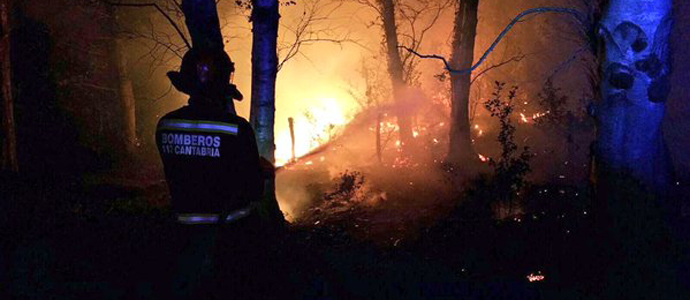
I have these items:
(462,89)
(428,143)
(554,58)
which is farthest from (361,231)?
(554,58)

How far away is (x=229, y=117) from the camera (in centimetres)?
305

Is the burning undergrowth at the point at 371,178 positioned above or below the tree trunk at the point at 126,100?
below

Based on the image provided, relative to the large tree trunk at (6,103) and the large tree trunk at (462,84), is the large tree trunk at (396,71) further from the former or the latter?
the large tree trunk at (6,103)

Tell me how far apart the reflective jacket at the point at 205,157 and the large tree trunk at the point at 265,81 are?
3656 millimetres

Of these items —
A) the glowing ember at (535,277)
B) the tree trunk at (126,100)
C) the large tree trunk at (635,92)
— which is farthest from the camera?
the tree trunk at (126,100)

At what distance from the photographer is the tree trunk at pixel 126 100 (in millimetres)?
16203

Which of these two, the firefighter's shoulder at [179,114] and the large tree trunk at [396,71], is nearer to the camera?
the firefighter's shoulder at [179,114]

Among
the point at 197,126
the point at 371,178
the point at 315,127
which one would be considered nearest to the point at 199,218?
the point at 197,126

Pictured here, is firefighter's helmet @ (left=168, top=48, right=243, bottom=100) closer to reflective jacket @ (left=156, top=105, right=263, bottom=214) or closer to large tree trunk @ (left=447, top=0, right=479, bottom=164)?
reflective jacket @ (left=156, top=105, right=263, bottom=214)

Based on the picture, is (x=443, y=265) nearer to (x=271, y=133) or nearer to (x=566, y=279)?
(x=566, y=279)

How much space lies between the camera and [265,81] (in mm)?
6820

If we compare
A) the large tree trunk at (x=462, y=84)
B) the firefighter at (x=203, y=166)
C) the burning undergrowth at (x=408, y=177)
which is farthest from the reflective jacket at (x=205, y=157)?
the large tree trunk at (x=462, y=84)

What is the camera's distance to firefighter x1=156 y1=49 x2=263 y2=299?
9.84 ft

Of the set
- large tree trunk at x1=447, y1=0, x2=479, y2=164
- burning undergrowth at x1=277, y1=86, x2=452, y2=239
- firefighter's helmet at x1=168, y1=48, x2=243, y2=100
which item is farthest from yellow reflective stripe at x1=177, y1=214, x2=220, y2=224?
large tree trunk at x1=447, y1=0, x2=479, y2=164
